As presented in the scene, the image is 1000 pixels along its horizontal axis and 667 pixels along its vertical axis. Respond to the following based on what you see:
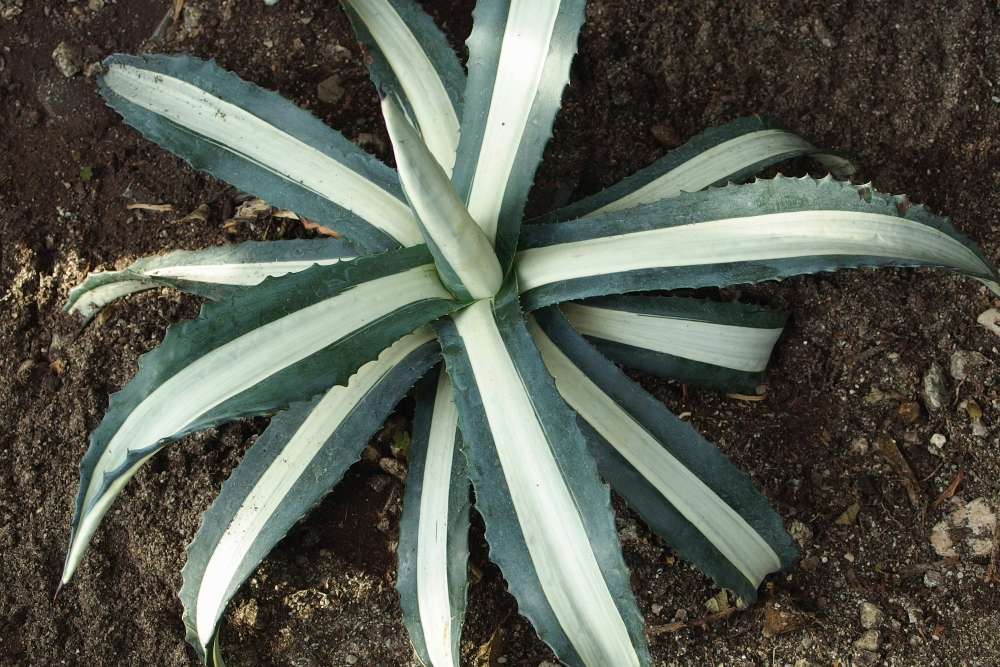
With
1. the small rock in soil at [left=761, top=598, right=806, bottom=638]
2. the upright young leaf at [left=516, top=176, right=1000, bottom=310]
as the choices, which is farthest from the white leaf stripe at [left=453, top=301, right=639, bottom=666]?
the small rock in soil at [left=761, top=598, right=806, bottom=638]

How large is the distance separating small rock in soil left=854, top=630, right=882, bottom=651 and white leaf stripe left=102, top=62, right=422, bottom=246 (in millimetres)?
1015

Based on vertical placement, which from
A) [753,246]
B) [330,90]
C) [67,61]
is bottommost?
[753,246]

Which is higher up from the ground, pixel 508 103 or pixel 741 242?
pixel 508 103

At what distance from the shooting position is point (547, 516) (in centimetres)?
98

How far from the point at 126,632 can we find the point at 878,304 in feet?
4.98

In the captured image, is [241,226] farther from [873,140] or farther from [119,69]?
[873,140]

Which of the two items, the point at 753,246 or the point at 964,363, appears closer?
the point at 753,246

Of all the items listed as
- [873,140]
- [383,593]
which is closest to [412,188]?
[383,593]

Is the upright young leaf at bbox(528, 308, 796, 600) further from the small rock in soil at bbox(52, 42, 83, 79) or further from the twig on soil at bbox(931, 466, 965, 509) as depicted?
the small rock in soil at bbox(52, 42, 83, 79)

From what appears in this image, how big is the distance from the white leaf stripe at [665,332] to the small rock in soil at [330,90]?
707 mm

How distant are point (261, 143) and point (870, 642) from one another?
4.34 feet

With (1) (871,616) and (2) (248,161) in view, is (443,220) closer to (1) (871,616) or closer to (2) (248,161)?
(2) (248,161)

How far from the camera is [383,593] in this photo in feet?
4.67

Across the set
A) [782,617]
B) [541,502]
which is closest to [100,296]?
[541,502]
